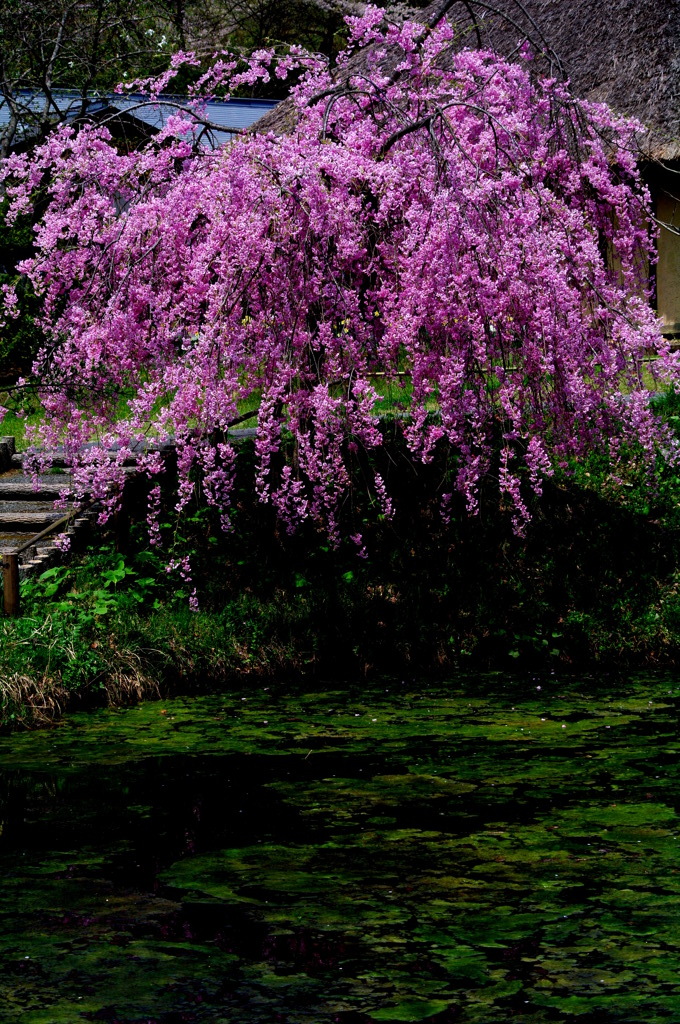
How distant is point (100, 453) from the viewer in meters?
10.2

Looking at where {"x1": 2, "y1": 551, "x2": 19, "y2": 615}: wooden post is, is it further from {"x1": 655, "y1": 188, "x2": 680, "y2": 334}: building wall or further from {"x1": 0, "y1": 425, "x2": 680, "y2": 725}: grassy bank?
{"x1": 655, "y1": 188, "x2": 680, "y2": 334}: building wall

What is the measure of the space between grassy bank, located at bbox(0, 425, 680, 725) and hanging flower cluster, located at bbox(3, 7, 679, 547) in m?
1.80

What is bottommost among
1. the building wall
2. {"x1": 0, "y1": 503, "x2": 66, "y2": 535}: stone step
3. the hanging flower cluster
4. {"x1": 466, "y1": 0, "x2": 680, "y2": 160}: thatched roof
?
{"x1": 0, "y1": 503, "x2": 66, "y2": 535}: stone step

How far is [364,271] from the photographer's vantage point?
994cm

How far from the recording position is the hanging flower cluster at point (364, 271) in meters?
9.16

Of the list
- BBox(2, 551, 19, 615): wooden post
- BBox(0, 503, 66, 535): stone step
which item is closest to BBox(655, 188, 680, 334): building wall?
BBox(0, 503, 66, 535): stone step

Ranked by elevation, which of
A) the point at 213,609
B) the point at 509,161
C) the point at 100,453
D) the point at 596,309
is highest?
the point at 509,161

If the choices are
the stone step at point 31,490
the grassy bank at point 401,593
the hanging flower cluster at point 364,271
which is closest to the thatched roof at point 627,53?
the grassy bank at point 401,593

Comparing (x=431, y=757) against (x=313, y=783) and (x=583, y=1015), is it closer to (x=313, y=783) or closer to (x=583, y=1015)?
(x=313, y=783)

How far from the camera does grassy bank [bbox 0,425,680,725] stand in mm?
11867

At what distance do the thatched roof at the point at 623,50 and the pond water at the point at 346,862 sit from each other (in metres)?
11.3

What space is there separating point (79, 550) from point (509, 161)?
18.2 feet

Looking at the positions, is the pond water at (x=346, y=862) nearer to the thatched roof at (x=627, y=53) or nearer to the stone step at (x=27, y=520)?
the stone step at (x=27, y=520)

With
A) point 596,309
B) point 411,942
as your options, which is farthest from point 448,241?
point 411,942
